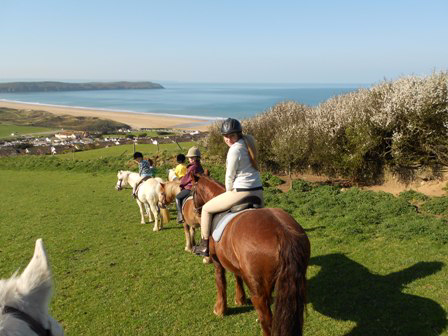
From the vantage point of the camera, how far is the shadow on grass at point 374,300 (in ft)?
20.6

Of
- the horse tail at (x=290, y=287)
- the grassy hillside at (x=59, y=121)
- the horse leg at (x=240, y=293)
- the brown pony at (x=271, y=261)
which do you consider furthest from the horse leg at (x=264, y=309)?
the grassy hillside at (x=59, y=121)

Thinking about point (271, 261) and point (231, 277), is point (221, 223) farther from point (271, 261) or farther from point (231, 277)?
point (231, 277)

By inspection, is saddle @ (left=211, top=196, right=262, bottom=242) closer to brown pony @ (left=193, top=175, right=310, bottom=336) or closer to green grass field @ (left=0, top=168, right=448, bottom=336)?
brown pony @ (left=193, top=175, right=310, bottom=336)

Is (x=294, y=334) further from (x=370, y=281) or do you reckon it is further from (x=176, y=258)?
(x=176, y=258)

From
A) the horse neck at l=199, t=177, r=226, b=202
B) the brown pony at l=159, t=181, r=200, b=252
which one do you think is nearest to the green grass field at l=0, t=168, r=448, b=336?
the brown pony at l=159, t=181, r=200, b=252

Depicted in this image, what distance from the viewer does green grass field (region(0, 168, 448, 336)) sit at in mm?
6891

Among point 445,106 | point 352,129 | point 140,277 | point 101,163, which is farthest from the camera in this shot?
point 101,163

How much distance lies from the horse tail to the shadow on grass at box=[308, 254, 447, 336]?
2.27 metres

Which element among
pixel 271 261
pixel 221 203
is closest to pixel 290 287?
pixel 271 261

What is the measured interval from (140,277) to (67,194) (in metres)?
14.3

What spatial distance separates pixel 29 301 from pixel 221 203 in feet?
15.0

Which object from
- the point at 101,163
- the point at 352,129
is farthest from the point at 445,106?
the point at 101,163

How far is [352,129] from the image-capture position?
19.7 meters

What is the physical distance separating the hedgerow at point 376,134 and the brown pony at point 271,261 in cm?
1461
